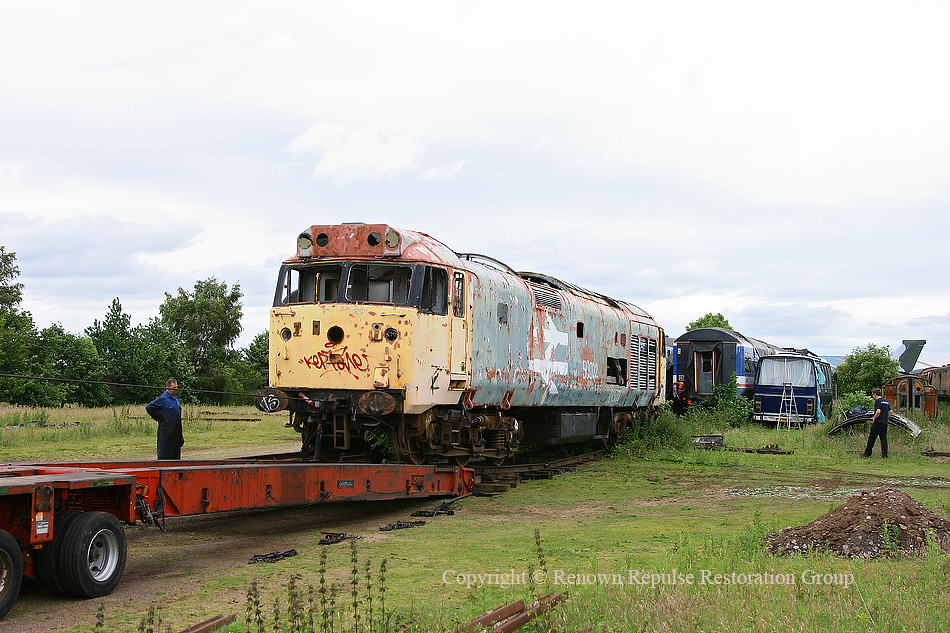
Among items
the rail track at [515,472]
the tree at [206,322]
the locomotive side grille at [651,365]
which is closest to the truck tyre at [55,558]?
the rail track at [515,472]

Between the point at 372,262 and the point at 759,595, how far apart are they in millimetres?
6955

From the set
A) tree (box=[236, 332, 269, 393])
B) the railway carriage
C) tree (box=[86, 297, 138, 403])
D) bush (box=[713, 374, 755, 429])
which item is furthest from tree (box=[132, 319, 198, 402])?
bush (box=[713, 374, 755, 429])

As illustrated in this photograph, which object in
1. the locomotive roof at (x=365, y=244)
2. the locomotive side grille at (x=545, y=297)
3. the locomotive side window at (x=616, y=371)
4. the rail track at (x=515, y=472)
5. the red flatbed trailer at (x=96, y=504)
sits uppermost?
the locomotive roof at (x=365, y=244)

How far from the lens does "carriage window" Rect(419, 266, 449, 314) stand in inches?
445

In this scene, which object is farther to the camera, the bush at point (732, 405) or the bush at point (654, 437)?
the bush at point (732, 405)

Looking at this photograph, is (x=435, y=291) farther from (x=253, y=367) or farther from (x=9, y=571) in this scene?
(x=253, y=367)

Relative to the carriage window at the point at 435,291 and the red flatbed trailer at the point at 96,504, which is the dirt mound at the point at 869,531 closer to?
the red flatbed trailer at the point at 96,504

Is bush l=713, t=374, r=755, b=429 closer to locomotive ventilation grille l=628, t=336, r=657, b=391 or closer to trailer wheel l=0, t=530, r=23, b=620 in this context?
locomotive ventilation grille l=628, t=336, r=657, b=391

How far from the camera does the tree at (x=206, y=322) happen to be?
62.3m

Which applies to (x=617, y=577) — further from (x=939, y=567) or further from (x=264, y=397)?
(x=264, y=397)

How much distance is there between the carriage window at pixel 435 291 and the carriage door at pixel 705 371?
72.2 ft

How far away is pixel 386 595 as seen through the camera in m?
6.59

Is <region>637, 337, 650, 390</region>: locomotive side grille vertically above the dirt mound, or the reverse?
<region>637, 337, 650, 390</region>: locomotive side grille

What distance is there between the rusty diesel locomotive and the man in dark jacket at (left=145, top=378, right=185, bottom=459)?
1564 mm
